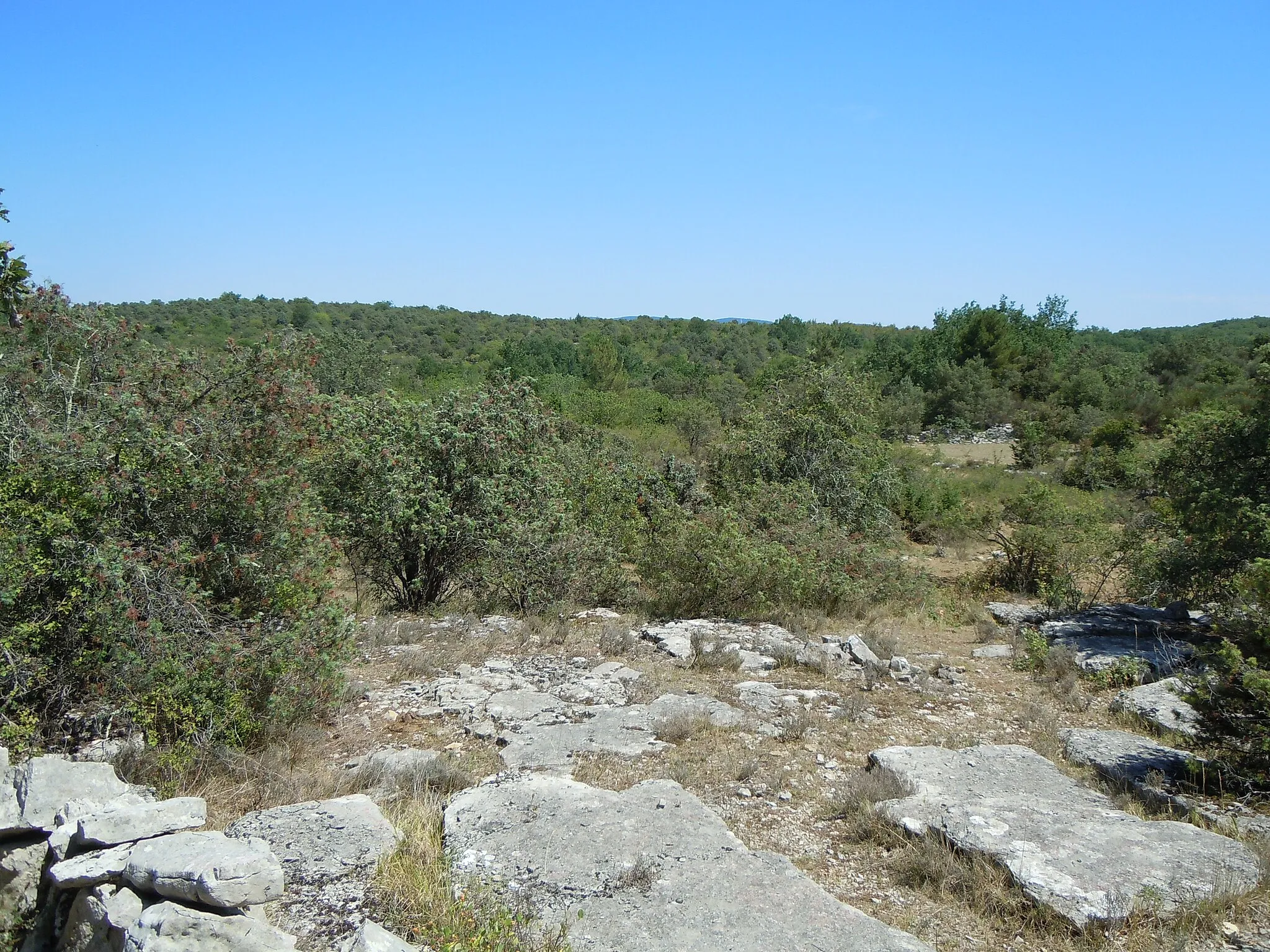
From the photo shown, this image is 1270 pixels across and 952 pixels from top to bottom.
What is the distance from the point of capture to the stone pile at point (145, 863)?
369 cm

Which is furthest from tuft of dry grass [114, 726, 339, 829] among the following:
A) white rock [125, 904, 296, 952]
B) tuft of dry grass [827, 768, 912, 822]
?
tuft of dry grass [827, 768, 912, 822]

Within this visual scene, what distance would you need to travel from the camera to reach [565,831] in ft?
15.6

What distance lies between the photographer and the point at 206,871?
147 inches

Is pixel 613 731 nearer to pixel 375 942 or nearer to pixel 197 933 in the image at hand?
pixel 375 942

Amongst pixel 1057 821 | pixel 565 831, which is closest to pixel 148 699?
pixel 565 831

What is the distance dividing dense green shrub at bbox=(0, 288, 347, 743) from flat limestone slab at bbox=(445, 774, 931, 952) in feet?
5.59

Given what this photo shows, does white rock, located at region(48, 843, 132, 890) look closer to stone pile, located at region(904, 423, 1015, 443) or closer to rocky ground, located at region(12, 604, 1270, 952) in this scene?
rocky ground, located at region(12, 604, 1270, 952)

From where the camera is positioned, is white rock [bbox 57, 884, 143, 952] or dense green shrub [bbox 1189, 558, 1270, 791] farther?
dense green shrub [bbox 1189, 558, 1270, 791]

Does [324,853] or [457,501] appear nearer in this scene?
[324,853]

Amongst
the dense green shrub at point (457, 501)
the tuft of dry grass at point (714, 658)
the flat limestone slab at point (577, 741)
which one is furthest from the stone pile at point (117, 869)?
the tuft of dry grass at point (714, 658)

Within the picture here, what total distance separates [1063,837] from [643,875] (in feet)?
7.87

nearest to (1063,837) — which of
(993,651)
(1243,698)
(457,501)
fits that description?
(1243,698)

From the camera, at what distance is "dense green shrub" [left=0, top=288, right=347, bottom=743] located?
5.18 metres

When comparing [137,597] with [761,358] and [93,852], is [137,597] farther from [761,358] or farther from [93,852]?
[761,358]
